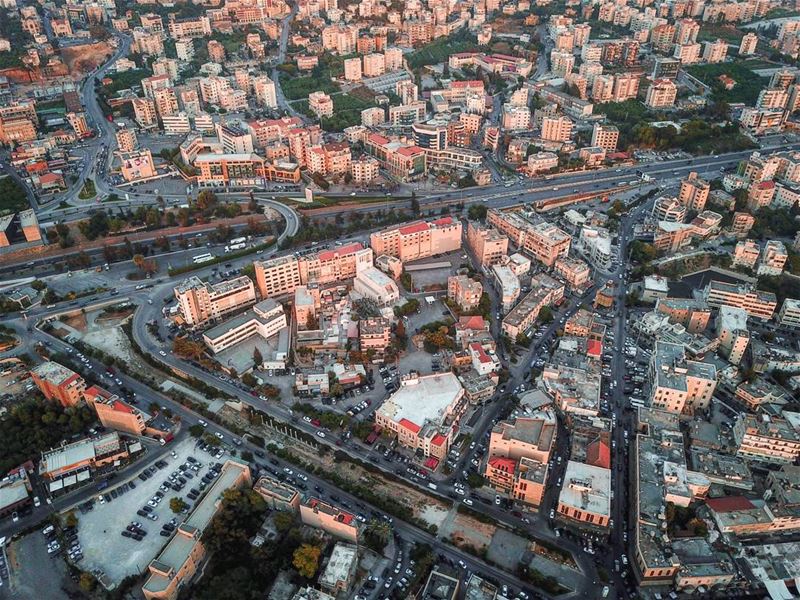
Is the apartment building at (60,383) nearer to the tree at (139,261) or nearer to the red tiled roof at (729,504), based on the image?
the tree at (139,261)

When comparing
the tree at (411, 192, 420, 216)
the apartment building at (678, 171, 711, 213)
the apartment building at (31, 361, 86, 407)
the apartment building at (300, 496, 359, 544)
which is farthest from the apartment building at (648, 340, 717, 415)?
the apartment building at (31, 361, 86, 407)

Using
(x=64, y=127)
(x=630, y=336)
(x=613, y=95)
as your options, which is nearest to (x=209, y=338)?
(x=630, y=336)

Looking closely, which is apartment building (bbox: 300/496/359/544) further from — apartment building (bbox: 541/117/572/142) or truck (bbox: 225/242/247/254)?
apartment building (bbox: 541/117/572/142)

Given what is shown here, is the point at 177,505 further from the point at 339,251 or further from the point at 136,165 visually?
the point at 136,165

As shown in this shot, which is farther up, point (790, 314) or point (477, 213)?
point (477, 213)

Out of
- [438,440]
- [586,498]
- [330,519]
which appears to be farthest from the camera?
[438,440]

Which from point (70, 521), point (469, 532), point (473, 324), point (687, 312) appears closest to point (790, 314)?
point (687, 312)
